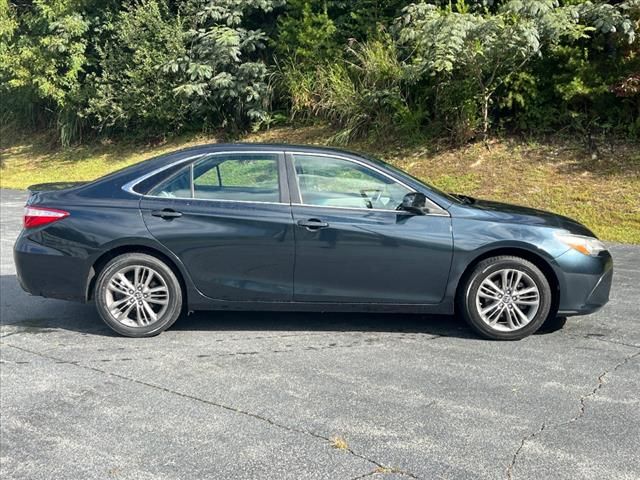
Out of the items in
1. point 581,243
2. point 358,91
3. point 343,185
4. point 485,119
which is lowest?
point 581,243

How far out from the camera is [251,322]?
19.3ft

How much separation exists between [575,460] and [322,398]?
1527mm

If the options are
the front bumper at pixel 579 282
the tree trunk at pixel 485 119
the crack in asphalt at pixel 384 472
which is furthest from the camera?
the tree trunk at pixel 485 119

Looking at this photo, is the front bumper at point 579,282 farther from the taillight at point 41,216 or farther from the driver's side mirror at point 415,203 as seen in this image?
the taillight at point 41,216

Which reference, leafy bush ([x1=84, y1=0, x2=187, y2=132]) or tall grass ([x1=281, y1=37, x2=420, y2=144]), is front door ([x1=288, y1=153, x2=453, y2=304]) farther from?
leafy bush ([x1=84, y1=0, x2=187, y2=132])

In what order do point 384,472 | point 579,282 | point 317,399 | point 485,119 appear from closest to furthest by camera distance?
point 384,472
point 317,399
point 579,282
point 485,119

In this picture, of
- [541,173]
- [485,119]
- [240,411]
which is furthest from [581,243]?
[485,119]

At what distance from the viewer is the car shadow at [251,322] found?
5.64 metres

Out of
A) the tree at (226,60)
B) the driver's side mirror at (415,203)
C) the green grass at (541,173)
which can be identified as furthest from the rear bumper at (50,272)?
the tree at (226,60)

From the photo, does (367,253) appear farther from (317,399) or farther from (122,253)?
(122,253)

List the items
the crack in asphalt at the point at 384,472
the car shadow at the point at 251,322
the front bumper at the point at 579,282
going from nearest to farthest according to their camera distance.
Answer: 1. the crack in asphalt at the point at 384,472
2. the front bumper at the point at 579,282
3. the car shadow at the point at 251,322

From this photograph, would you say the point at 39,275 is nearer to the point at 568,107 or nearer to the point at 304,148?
the point at 304,148

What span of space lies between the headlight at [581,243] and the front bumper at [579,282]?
0.14 feet

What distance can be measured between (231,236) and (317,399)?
1671 mm
